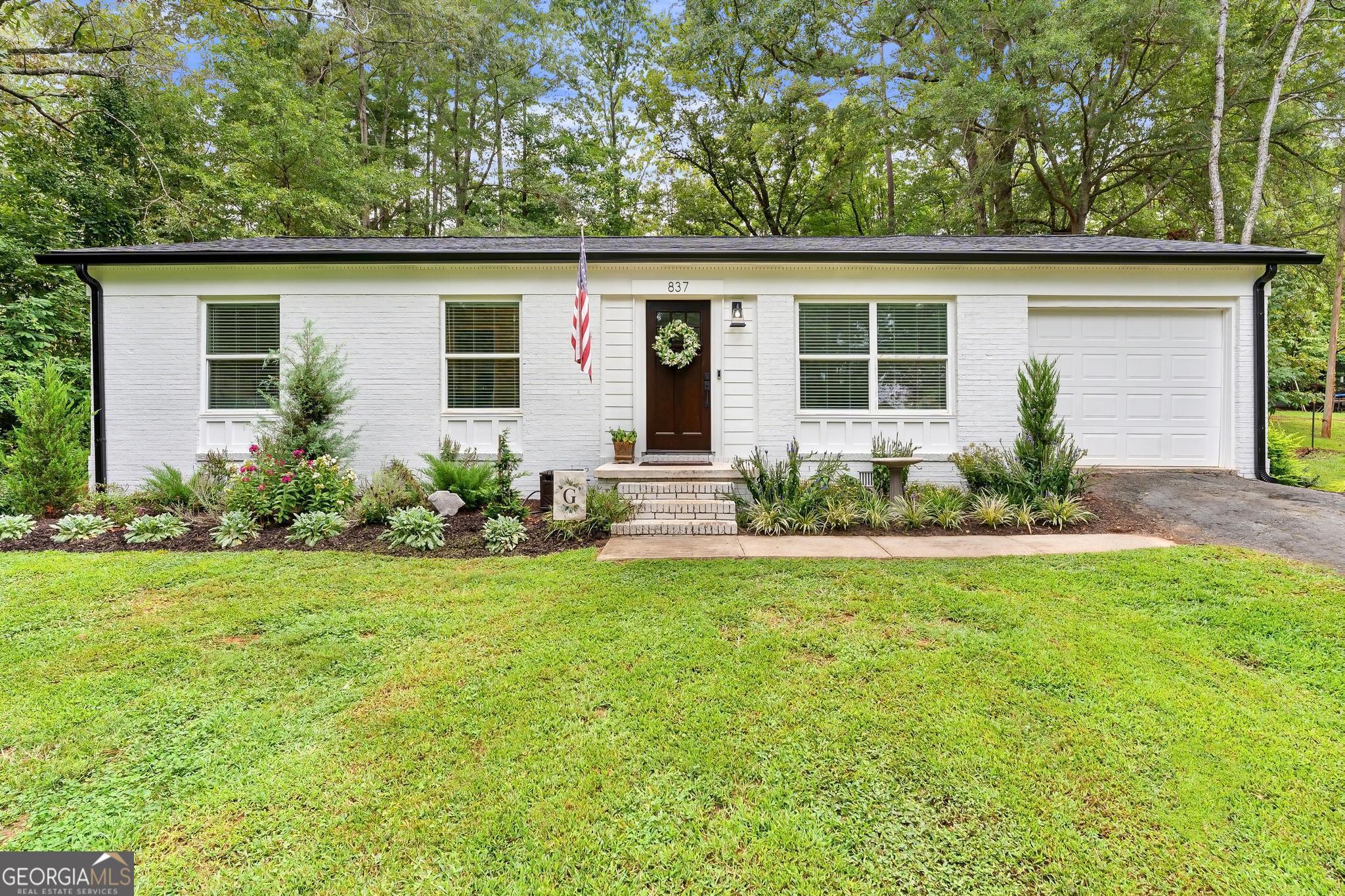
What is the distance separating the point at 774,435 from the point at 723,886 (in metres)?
5.98

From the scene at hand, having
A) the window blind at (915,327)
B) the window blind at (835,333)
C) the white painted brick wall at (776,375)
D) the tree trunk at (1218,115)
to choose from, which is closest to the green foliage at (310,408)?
the white painted brick wall at (776,375)

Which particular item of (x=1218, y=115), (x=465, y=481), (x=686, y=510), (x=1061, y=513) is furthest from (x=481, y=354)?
(x=1218, y=115)

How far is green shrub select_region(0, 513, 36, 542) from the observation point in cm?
528

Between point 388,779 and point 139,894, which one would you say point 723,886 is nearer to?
point 388,779

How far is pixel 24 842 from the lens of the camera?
183cm

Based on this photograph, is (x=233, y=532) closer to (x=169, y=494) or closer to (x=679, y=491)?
(x=169, y=494)

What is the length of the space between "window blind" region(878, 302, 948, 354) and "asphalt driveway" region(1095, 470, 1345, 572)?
2.75 m

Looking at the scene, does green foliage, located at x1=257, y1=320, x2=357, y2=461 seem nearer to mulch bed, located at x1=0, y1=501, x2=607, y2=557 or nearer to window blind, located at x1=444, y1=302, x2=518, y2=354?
mulch bed, located at x1=0, y1=501, x2=607, y2=557

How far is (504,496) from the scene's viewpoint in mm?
6012

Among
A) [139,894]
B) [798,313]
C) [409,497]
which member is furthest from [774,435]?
[139,894]

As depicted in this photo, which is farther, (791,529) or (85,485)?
(85,485)

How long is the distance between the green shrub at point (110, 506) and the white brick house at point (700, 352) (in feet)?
3.52

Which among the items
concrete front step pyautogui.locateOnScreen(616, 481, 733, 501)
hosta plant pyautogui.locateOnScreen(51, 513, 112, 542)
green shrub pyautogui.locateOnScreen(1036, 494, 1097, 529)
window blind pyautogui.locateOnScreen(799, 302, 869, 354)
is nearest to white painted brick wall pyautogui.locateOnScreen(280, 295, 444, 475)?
hosta plant pyautogui.locateOnScreen(51, 513, 112, 542)

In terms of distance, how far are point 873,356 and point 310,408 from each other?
24.2ft
